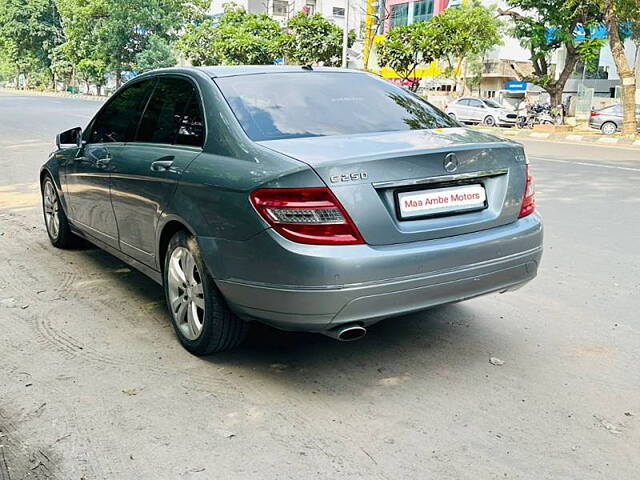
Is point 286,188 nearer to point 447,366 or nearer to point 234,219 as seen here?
point 234,219

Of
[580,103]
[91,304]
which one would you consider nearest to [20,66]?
[580,103]

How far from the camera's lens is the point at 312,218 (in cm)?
299

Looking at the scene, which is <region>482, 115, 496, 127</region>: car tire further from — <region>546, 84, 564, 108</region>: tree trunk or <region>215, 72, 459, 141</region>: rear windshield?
<region>215, 72, 459, 141</region>: rear windshield

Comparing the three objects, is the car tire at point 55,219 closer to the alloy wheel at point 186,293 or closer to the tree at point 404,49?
the alloy wheel at point 186,293

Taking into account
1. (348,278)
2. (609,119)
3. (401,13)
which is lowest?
(609,119)

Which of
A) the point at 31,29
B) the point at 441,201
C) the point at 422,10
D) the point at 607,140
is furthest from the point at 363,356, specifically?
the point at 31,29

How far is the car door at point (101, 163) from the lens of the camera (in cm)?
457

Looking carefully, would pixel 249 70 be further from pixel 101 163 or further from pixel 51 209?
pixel 51 209

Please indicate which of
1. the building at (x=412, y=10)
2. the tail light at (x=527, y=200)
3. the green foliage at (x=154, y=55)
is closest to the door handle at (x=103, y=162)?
the tail light at (x=527, y=200)

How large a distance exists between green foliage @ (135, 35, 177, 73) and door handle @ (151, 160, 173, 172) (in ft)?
162

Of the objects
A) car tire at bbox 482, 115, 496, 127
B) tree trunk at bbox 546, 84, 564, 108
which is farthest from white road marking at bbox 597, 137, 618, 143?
car tire at bbox 482, 115, 496, 127

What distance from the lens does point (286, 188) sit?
9.84ft

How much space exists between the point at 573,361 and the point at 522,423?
860mm

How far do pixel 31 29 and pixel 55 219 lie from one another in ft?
234
